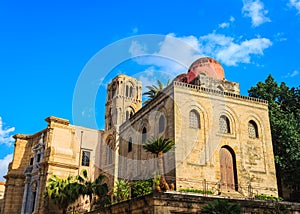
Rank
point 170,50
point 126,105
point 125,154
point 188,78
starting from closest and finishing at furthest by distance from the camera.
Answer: point 170,50
point 188,78
point 125,154
point 126,105

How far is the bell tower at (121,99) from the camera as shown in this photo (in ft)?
187

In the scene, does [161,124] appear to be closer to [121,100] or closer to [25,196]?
[25,196]

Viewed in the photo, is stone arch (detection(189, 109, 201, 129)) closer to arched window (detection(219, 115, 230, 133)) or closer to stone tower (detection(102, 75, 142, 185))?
arched window (detection(219, 115, 230, 133))

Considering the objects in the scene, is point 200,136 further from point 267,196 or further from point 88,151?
point 88,151

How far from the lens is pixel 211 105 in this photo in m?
26.8

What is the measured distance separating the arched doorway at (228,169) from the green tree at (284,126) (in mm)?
5557

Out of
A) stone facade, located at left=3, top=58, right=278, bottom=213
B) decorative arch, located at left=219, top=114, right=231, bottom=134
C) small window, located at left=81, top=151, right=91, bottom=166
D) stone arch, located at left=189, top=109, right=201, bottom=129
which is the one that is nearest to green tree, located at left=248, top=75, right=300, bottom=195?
stone facade, located at left=3, top=58, right=278, bottom=213

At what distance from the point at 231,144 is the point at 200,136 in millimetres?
2784

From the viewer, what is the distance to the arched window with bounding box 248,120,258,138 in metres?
27.8

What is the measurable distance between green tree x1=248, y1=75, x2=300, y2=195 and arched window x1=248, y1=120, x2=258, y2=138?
3.35 metres

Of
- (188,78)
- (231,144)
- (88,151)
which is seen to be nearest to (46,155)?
(88,151)

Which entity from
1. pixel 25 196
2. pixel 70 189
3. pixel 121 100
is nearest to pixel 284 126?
pixel 70 189

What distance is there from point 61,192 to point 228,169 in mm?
17338

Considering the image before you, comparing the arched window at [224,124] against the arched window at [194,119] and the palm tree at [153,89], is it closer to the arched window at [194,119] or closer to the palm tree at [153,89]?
the arched window at [194,119]
